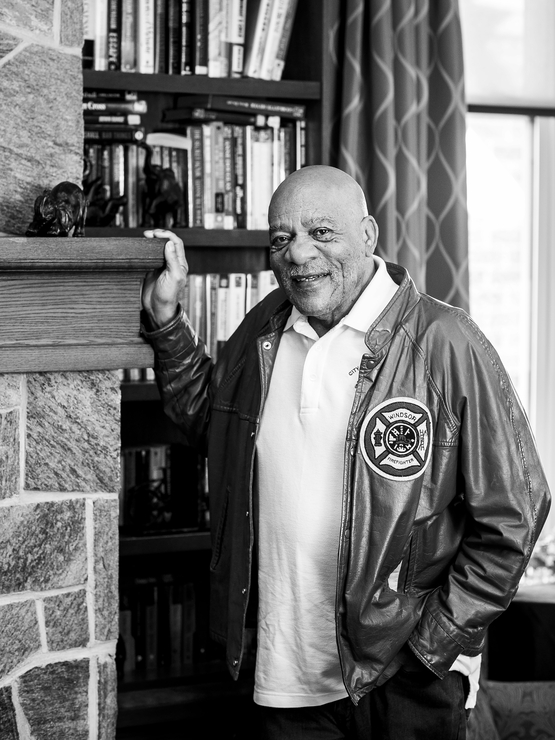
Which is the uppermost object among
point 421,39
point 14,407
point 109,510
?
point 421,39

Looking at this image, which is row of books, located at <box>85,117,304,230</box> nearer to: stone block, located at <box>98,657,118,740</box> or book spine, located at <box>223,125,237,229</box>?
book spine, located at <box>223,125,237,229</box>

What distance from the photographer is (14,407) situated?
1.75m

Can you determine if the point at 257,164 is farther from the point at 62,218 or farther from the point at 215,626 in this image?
the point at 215,626

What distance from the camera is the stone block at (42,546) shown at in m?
1.76

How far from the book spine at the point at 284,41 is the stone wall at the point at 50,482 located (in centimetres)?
87

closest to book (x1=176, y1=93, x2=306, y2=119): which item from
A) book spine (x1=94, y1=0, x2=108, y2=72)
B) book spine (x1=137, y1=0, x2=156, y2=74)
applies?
book spine (x1=137, y1=0, x2=156, y2=74)

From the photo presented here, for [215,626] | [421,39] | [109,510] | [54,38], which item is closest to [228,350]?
[109,510]

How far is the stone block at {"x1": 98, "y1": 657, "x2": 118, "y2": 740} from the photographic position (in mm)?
1867

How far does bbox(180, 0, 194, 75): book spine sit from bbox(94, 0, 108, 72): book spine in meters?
0.21

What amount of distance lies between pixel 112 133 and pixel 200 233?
0.36m

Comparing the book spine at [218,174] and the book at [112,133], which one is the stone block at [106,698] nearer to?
the book spine at [218,174]

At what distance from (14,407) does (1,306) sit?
21 centimetres

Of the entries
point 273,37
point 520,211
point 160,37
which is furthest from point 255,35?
point 520,211

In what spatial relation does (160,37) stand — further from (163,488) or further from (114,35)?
(163,488)
